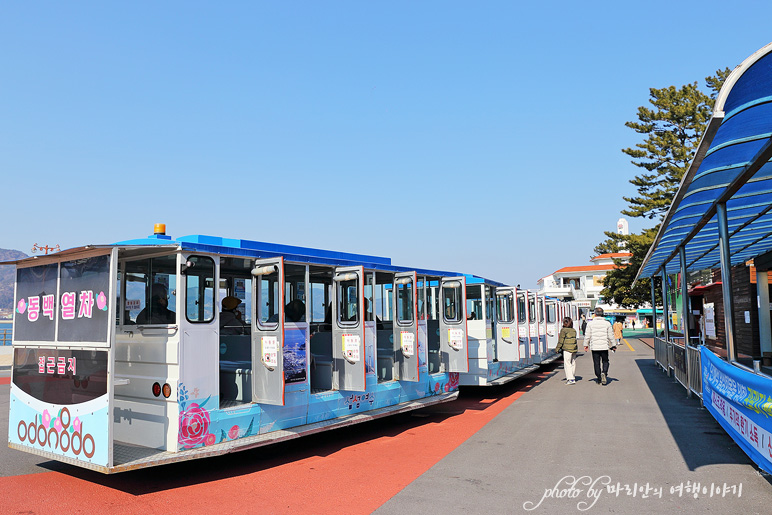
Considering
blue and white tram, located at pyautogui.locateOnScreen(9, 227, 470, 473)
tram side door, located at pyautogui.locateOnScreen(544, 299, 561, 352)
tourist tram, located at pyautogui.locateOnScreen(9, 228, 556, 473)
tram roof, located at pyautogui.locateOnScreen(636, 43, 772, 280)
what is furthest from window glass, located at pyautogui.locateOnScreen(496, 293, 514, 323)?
blue and white tram, located at pyautogui.locateOnScreen(9, 227, 470, 473)

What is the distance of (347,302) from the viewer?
8.03m

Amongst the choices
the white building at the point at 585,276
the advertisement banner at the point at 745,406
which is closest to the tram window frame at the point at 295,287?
the advertisement banner at the point at 745,406

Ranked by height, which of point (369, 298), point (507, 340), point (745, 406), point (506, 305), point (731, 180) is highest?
point (731, 180)

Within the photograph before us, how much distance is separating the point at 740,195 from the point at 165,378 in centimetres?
749

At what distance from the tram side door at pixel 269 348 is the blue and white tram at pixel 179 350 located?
0.6 inches

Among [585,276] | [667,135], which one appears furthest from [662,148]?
[585,276]

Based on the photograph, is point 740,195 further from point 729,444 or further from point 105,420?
point 105,420

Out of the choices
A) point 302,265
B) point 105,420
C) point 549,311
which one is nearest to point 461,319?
point 302,265

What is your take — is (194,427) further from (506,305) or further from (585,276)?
(585,276)

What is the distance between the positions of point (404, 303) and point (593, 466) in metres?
3.80

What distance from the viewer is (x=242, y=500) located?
17.9 ft

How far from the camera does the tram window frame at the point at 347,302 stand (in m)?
7.88

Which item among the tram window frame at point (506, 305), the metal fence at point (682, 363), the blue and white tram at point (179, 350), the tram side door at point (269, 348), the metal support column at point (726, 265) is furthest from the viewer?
the tram window frame at point (506, 305)

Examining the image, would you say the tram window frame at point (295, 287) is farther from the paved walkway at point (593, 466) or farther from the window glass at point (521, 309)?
the window glass at point (521, 309)
